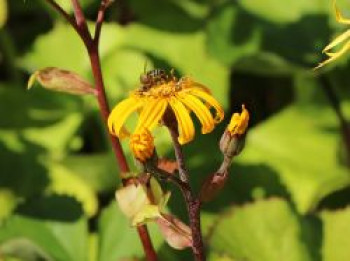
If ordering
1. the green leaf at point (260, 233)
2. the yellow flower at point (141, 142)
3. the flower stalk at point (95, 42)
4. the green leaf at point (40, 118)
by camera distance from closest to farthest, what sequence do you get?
1. the yellow flower at point (141, 142)
2. the flower stalk at point (95, 42)
3. the green leaf at point (260, 233)
4. the green leaf at point (40, 118)

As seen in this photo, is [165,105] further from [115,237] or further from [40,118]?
[40,118]

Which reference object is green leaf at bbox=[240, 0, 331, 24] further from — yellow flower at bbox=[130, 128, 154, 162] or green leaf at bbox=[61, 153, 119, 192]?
yellow flower at bbox=[130, 128, 154, 162]

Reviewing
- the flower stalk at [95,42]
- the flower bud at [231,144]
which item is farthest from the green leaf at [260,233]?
the flower bud at [231,144]

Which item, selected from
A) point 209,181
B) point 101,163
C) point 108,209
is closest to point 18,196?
point 101,163

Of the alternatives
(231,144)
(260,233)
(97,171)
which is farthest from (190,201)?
(97,171)

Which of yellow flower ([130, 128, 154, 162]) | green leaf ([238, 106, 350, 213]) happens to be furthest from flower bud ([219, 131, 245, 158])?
green leaf ([238, 106, 350, 213])

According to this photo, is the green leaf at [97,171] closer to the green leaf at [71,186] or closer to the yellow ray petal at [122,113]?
the green leaf at [71,186]
